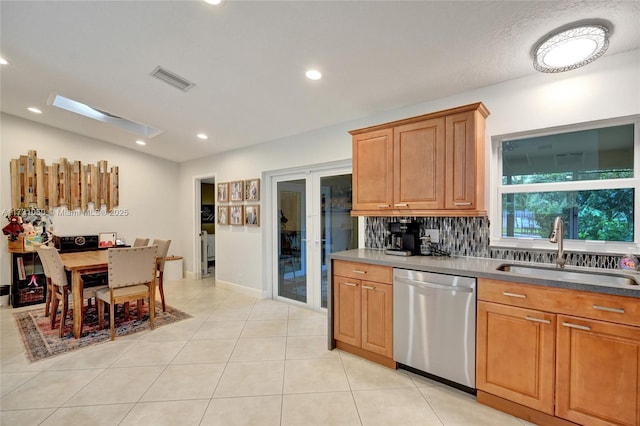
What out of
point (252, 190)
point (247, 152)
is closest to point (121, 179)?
point (247, 152)

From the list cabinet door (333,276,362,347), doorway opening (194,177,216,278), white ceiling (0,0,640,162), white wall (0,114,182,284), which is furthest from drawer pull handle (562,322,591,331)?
white wall (0,114,182,284)

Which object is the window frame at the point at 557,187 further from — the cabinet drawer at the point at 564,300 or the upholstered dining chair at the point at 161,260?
the upholstered dining chair at the point at 161,260

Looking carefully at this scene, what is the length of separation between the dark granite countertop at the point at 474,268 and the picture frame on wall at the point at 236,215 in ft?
8.18

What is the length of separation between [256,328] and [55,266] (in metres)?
2.32

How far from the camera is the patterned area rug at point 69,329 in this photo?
2.88 metres

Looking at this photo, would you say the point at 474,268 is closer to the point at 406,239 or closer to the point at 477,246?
the point at 477,246

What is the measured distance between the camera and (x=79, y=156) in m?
4.96

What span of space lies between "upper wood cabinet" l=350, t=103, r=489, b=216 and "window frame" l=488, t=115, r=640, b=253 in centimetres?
30

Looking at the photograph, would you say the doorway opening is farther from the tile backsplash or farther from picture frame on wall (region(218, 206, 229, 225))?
the tile backsplash

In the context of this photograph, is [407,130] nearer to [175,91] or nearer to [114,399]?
[175,91]

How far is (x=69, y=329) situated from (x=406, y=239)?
3962 millimetres

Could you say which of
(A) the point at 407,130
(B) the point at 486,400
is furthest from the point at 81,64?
(B) the point at 486,400

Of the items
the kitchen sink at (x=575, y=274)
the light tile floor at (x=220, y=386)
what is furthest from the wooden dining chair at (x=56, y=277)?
the kitchen sink at (x=575, y=274)

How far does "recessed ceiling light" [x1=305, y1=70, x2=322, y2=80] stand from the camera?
2.48 metres
